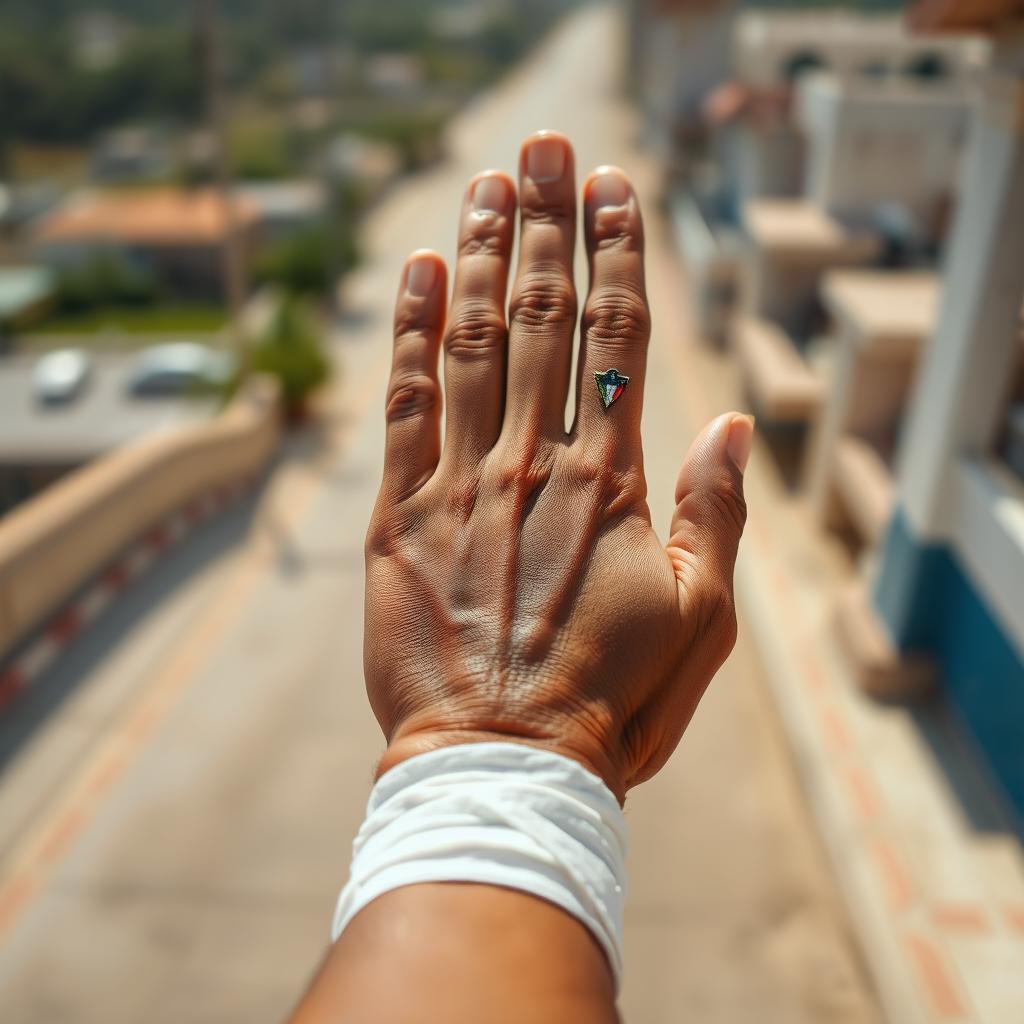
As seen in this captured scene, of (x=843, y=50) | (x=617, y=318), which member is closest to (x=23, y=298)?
(x=843, y=50)

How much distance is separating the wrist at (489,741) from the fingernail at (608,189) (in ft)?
4.02

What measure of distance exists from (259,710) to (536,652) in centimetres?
649

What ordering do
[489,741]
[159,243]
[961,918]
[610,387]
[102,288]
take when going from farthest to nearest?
[159,243] → [102,288] → [961,918] → [610,387] → [489,741]

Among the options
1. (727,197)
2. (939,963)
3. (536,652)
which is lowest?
(939,963)

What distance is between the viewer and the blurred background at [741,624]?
5391mm

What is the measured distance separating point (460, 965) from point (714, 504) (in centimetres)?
109

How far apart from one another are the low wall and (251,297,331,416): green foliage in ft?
4.73

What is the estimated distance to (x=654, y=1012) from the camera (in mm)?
5055

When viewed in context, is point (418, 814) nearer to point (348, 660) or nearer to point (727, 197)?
point (348, 660)

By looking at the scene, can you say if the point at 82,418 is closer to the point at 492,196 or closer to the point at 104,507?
the point at 104,507

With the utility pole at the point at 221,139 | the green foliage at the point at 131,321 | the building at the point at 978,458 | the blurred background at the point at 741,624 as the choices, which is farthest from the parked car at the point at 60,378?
the building at the point at 978,458

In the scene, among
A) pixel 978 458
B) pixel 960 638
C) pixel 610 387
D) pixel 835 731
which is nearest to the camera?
pixel 610 387

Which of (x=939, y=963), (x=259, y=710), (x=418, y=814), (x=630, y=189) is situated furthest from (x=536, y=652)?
(x=259, y=710)

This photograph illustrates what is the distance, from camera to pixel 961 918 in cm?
531
